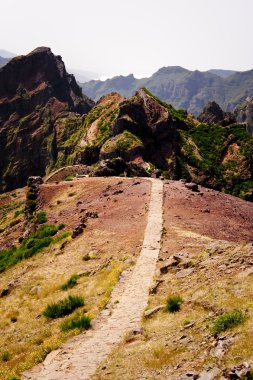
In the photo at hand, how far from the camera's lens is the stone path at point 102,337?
516 inches

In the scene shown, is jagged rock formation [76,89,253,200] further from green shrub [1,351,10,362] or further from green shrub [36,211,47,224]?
green shrub [1,351,10,362]

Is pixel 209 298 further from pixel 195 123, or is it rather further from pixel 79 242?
pixel 195 123

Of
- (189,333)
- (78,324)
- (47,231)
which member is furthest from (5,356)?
(47,231)

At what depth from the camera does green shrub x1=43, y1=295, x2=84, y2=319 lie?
1922 centimetres

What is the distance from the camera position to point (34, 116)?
168125 millimetres

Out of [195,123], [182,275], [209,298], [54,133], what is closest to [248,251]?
[182,275]

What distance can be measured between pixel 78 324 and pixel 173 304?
4076 mm

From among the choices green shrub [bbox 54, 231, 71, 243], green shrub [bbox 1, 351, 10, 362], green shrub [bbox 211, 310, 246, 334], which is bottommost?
green shrub [bbox 1, 351, 10, 362]

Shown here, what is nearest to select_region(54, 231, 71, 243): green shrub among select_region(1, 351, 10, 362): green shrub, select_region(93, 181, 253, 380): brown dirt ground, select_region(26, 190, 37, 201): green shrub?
select_region(93, 181, 253, 380): brown dirt ground

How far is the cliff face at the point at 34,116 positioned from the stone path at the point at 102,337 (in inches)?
4119

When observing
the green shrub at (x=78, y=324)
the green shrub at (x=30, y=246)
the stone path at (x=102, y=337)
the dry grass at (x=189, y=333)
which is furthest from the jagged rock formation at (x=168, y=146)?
the green shrub at (x=78, y=324)

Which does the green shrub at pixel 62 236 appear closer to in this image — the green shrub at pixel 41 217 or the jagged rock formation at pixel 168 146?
the green shrub at pixel 41 217

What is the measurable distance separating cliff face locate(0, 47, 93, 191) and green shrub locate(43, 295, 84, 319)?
4138 inches

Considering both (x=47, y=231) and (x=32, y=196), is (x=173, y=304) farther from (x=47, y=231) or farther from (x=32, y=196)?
(x=32, y=196)
